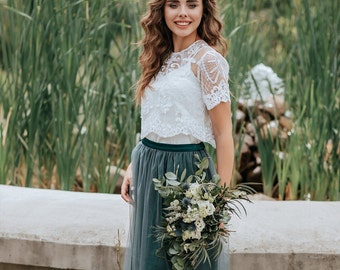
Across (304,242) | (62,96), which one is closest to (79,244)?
(304,242)

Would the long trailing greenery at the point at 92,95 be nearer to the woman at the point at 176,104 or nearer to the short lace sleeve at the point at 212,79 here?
the woman at the point at 176,104

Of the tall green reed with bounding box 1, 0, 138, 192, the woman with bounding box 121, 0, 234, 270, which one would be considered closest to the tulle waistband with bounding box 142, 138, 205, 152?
the woman with bounding box 121, 0, 234, 270

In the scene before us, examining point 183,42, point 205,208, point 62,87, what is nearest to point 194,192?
point 205,208

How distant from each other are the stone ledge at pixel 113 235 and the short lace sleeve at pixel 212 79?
615 mm

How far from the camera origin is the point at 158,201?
2.06 meters

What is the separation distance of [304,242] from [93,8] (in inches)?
52.5

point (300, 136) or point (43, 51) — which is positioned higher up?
point (43, 51)

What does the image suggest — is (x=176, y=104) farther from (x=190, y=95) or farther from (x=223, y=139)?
(x=223, y=139)

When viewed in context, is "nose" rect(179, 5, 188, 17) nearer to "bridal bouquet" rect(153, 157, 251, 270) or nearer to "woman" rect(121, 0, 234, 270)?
"woman" rect(121, 0, 234, 270)

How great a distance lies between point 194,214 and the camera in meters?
1.83

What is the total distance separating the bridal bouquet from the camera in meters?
1.83

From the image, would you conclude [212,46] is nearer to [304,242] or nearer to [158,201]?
[158,201]

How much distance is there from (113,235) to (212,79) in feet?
2.48

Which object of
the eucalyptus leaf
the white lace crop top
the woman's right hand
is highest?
the white lace crop top
